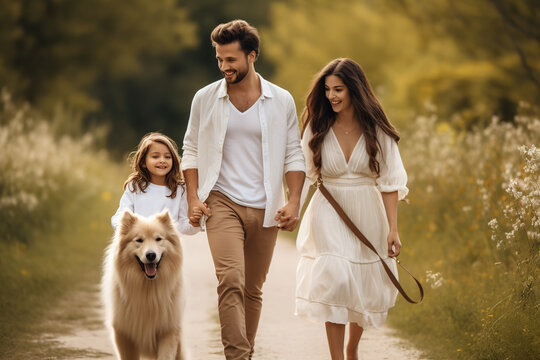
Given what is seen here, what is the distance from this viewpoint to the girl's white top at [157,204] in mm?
5746

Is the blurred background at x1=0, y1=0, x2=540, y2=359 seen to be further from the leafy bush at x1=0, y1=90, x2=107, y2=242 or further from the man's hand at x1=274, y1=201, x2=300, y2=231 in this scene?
the man's hand at x1=274, y1=201, x2=300, y2=231

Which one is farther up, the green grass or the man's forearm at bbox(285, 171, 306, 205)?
the man's forearm at bbox(285, 171, 306, 205)

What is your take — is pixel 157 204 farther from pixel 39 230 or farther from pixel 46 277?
pixel 39 230

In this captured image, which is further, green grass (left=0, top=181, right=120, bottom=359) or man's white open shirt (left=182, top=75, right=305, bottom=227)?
green grass (left=0, top=181, right=120, bottom=359)

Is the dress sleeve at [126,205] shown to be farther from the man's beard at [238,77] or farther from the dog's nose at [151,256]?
the man's beard at [238,77]

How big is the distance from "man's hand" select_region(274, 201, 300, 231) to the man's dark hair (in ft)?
3.78

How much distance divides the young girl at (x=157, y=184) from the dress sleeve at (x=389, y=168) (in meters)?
1.43

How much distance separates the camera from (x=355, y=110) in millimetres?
5793

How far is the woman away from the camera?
554 centimetres

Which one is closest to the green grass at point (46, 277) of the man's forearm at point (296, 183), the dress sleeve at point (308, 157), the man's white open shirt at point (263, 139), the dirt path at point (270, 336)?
the dirt path at point (270, 336)

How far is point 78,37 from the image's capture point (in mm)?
27422

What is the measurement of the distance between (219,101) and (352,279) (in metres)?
1.60

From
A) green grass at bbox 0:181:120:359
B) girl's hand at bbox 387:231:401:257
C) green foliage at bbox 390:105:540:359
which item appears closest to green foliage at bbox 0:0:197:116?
green grass at bbox 0:181:120:359

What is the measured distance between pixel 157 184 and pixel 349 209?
4.78 ft
